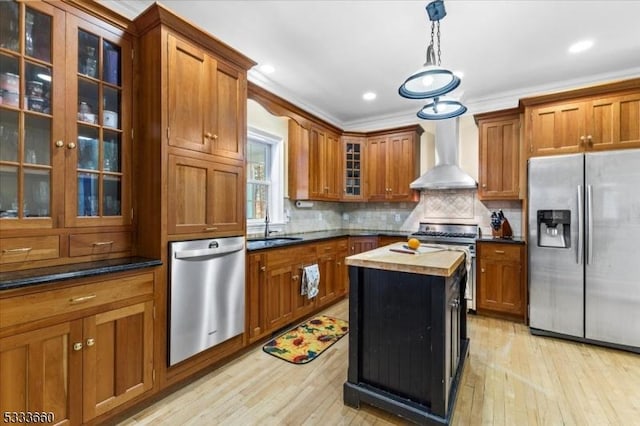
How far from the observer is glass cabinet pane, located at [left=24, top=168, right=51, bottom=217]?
→ 169cm

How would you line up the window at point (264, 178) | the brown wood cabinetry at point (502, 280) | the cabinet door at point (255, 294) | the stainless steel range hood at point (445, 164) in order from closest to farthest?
the cabinet door at point (255, 294) → the brown wood cabinetry at point (502, 280) → the window at point (264, 178) → the stainless steel range hood at point (445, 164)

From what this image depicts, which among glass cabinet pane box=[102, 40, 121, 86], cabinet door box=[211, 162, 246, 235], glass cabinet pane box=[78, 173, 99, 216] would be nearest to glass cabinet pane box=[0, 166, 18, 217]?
glass cabinet pane box=[78, 173, 99, 216]

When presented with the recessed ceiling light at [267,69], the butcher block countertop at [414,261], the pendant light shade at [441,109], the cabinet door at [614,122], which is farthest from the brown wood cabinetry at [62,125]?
the cabinet door at [614,122]

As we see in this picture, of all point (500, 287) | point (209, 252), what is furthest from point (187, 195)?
point (500, 287)

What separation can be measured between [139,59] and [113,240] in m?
1.31

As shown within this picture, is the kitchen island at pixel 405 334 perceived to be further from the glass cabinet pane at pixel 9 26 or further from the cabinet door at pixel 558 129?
the glass cabinet pane at pixel 9 26

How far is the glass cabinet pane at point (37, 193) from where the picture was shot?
1.69 metres

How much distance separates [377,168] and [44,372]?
435 centimetres

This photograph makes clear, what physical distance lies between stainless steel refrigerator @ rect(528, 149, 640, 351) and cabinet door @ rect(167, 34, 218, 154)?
10.8 ft

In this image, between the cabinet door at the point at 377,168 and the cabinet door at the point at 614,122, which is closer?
the cabinet door at the point at 614,122

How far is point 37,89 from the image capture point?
1.71 metres

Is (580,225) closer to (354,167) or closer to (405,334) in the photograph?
(405,334)

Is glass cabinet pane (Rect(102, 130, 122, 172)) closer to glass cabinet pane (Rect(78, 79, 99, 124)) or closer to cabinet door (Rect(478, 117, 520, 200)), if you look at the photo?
glass cabinet pane (Rect(78, 79, 99, 124))

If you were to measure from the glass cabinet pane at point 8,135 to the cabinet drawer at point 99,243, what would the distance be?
53cm
